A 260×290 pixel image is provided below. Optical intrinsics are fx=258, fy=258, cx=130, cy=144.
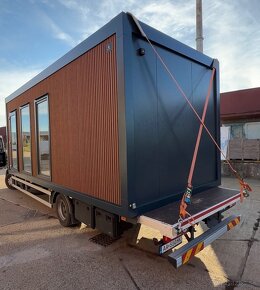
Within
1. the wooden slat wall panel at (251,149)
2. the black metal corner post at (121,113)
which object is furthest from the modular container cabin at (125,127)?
the wooden slat wall panel at (251,149)

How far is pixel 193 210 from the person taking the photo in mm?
3314

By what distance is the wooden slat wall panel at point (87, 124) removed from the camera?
130 inches

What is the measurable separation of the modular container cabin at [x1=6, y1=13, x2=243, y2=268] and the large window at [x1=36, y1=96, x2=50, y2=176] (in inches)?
5.1

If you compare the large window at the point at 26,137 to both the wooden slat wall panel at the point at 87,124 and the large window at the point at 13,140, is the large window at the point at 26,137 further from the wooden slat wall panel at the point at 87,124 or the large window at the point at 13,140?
the wooden slat wall panel at the point at 87,124

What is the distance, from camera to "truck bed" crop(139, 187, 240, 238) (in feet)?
9.23

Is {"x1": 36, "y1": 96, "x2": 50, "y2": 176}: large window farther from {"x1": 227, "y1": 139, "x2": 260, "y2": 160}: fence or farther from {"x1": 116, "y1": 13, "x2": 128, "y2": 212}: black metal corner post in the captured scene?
{"x1": 227, "y1": 139, "x2": 260, "y2": 160}: fence

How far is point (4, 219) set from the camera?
5.65m

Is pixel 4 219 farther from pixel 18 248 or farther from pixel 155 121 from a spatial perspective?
pixel 155 121

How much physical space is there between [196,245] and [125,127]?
1.60m

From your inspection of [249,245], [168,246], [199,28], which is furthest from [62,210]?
[199,28]

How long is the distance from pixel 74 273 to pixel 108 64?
8.89ft

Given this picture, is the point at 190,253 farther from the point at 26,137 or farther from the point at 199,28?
the point at 199,28

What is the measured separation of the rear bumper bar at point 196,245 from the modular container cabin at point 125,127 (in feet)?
0.84

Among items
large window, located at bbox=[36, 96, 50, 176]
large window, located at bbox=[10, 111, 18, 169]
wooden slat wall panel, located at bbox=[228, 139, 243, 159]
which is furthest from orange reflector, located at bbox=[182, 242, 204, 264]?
wooden slat wall panel, located at bbox=[228, 139, 243, 159]
